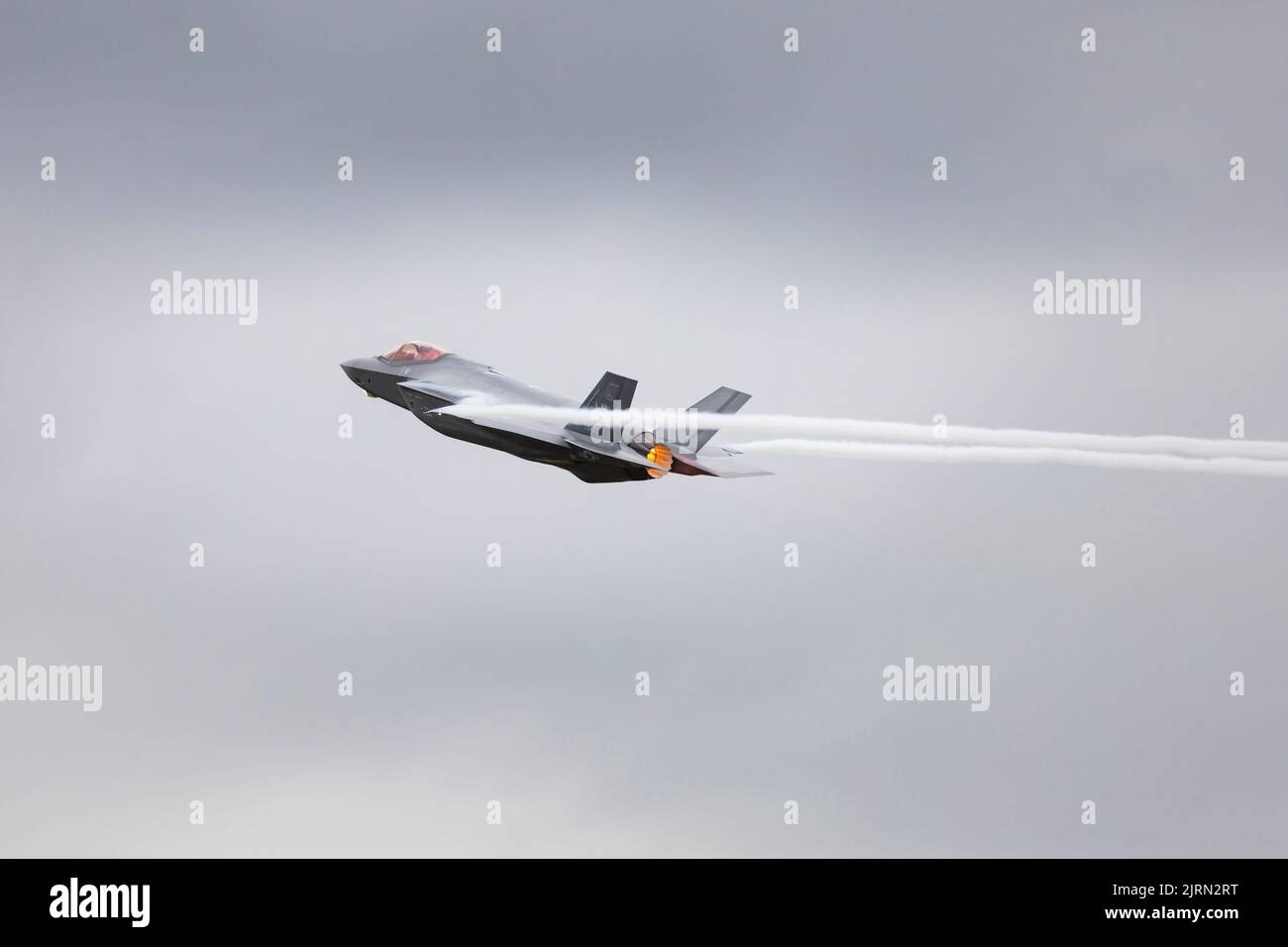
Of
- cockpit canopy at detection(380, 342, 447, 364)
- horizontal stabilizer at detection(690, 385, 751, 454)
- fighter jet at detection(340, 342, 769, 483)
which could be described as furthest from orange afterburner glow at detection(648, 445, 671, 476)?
cockpit canopy at detection(380, 342, 447, 364)

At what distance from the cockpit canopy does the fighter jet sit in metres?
2.41

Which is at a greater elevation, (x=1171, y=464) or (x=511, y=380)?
(x=511, y=380)

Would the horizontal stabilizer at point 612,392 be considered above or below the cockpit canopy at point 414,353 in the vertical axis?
below

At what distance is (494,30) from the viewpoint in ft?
186

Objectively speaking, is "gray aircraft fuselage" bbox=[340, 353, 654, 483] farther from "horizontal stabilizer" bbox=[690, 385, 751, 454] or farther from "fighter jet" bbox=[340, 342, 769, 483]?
"horizontal stabilizer" bbox=[690, 385, 751, 454]

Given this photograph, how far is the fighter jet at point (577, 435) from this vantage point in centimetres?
5038

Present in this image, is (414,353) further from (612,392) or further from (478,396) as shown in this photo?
(612,392)

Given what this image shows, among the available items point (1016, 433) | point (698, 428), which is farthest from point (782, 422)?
point (1016, 433)

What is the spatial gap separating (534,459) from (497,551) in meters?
10.4

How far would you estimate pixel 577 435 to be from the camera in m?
50.5

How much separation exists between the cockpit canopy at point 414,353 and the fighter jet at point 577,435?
241cm

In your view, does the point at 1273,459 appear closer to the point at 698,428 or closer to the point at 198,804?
the point at 698,428

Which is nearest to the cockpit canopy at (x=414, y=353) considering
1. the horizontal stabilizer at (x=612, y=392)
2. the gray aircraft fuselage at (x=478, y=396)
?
the gray aircraft fuselage at (x=478, y=396)

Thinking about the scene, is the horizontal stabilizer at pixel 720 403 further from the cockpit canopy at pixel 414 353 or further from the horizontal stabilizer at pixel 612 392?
the cockpit canopy at pixel 414 353
